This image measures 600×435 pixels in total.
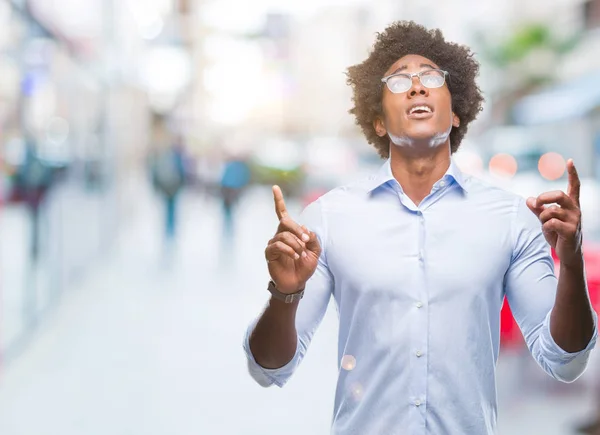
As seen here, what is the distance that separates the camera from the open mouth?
2.05m

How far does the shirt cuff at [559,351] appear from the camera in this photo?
1885mm

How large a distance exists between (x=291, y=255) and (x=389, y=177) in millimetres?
364

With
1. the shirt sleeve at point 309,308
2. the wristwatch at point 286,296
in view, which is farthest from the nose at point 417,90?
the wristwatch at point 286,296

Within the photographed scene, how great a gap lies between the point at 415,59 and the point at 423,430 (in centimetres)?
83

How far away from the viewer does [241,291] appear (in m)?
10.9

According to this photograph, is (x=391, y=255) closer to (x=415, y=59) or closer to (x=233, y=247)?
(x=415, y=59)

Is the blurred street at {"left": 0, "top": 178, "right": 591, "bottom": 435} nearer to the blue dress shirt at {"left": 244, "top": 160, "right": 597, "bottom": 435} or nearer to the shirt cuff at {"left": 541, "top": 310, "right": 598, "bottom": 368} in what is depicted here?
the blue dress shirt at {"left": 244, "top": 160, "right": 597, "bottom": 435}

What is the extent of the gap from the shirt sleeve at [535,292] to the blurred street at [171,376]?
3.54 metres

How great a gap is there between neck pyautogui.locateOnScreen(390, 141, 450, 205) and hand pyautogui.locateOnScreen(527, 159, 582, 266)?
31 cm

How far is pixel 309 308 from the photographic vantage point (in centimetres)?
211

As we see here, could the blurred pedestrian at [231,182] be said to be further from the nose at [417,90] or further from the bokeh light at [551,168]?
the nose at [417,90]

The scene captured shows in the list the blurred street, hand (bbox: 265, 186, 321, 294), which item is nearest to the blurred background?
the blurred street

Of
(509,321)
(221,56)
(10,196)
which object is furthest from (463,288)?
(221,56)

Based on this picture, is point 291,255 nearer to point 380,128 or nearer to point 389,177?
point 389,177
